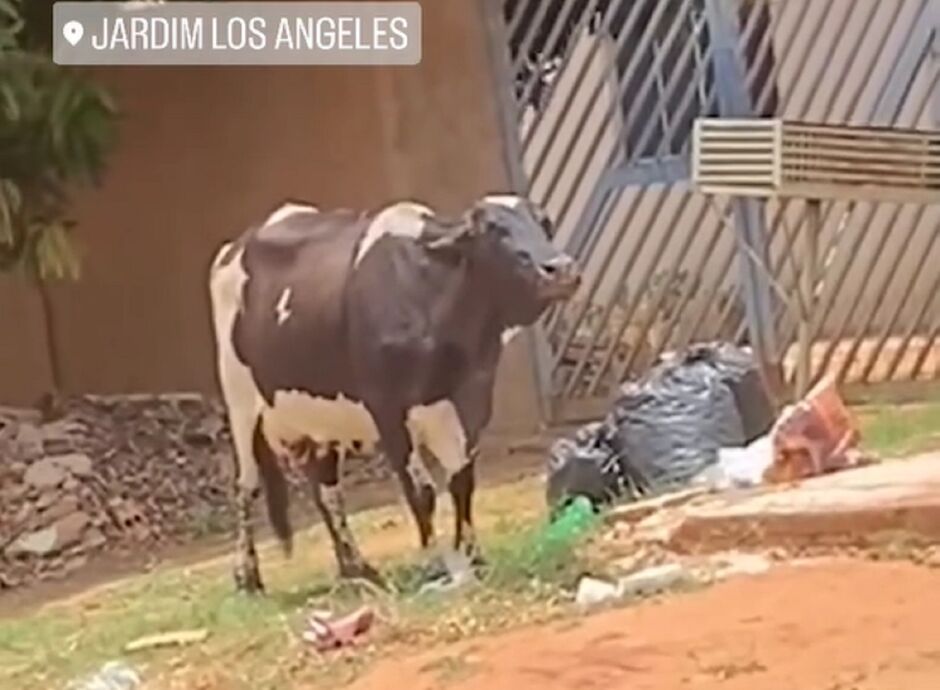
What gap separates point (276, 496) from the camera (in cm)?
282

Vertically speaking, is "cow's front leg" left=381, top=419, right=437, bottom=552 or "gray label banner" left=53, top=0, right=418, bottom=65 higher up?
"gray label banner" left=53, top=0, right=418, bottom=65

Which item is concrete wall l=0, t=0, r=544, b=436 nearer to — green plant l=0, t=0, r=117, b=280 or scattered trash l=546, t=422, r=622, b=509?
green plant l=0, t=0, r=117, b=280

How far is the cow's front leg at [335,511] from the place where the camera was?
2.76m

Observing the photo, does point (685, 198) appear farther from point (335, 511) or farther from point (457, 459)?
point (457, 459)

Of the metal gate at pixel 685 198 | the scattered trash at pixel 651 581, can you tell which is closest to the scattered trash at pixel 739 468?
the scattered trash at pixel 651 581

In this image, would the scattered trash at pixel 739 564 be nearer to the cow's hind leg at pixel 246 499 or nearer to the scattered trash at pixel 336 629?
the scattered trash at pixel 336 629

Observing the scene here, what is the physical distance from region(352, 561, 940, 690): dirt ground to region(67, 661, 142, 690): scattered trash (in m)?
0.25

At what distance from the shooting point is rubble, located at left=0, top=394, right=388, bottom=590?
3.73 m

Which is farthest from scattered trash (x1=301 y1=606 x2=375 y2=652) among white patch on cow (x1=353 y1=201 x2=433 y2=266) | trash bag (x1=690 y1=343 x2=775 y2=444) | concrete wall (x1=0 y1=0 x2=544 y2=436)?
concrete wall (x1=0 y1=0 x2=544 y2=436)

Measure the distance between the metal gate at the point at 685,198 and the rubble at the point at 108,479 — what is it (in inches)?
38.3

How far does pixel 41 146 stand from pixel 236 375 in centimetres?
80

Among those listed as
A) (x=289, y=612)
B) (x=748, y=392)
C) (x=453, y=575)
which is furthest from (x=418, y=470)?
(x=748, y=392)

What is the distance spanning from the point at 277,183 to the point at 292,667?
233 cm

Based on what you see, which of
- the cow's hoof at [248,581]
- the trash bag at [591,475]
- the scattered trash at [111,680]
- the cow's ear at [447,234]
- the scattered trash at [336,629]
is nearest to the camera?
the scattered trash at [111,680]
